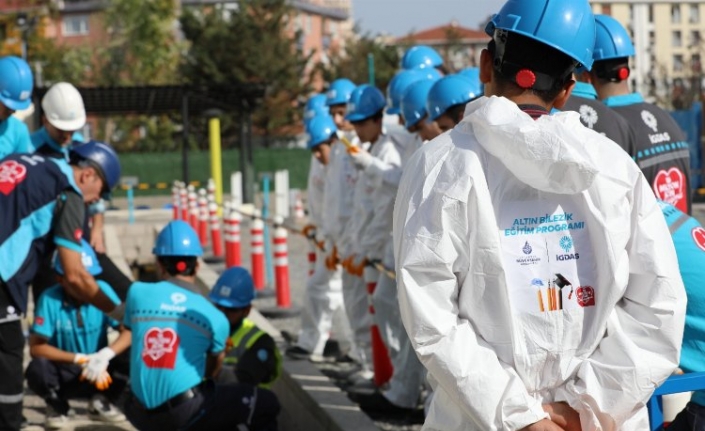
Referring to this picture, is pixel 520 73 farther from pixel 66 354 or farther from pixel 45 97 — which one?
pixel 45 97

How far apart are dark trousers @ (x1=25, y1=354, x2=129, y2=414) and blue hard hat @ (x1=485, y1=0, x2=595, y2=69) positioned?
4.98 metres

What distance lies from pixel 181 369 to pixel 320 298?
150 inches

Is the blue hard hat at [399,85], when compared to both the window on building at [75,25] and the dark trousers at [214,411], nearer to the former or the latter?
the dark trousers at [214,411]

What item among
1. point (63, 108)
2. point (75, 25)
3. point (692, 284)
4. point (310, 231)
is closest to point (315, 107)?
point (310, 231)

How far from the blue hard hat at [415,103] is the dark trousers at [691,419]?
12.4 ft

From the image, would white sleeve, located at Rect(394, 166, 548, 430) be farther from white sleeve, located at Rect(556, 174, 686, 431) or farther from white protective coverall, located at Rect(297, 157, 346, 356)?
white protective coverall, located at Rect(297, 157, 346, 356)

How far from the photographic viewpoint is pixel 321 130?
33.4ft

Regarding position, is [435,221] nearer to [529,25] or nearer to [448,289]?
[448,289]

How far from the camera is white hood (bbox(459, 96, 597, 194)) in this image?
2.79m

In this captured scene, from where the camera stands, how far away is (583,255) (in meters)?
2.94

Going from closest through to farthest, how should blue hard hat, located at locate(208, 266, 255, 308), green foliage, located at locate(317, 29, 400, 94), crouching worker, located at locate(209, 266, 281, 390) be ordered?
crouching worker, located at locate(209, 266, 281, 390), blue hard hat, located at locate(208, 266, 255, 308), green foliage, located at locate(317, 29, 400, 94)

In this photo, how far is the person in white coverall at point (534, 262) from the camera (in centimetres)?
279

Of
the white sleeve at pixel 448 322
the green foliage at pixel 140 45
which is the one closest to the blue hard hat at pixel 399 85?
the white sleeve at pixel 448 322

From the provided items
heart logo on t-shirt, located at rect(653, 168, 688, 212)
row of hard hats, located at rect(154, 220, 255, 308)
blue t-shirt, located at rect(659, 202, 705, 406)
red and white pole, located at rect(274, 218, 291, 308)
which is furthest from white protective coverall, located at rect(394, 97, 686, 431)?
red and white pole, located at rect(274, 218, 291, 308)
